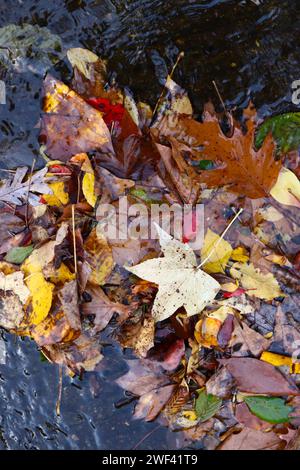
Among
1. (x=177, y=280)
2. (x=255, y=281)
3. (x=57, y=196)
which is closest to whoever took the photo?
(x=177, y=280)

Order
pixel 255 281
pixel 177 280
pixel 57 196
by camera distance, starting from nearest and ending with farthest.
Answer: pixel 177 280 → pixel 255 281 → pixel 57 196

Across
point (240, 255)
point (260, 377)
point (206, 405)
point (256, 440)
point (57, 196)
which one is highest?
point (57, 196)

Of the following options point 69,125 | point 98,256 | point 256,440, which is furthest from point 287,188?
point 256,440

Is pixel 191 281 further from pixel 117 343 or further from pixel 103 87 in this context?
pixel 103 87

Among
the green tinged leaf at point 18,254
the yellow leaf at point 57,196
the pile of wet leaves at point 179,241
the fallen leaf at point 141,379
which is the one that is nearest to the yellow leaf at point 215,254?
the pile of wet leaves at point 179,241

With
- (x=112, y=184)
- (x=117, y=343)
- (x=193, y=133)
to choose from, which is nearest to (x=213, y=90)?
(x=193, y=133)

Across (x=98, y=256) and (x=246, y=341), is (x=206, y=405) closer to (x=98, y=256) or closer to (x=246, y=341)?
(x=246, y=341)

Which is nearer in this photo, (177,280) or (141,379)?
(177,280)

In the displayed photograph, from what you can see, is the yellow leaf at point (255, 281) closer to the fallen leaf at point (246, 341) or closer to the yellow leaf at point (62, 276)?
the fallen leaf at point (246, 341)
